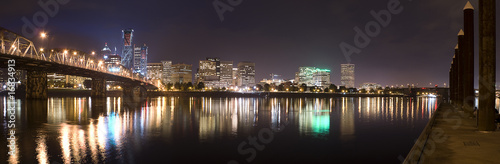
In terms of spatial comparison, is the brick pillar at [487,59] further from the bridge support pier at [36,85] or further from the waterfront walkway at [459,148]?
the bridge support pier at [36,85]

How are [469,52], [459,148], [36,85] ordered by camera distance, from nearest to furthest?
[459,148]
[469,52]
[36,85]

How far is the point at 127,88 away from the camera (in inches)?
6826

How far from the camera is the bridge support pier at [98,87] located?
11741cm

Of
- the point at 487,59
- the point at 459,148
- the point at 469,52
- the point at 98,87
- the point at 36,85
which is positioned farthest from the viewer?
the point at 98,87

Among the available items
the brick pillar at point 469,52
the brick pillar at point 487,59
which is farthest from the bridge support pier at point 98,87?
the brick pillar at point 487,59

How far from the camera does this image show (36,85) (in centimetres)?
8019

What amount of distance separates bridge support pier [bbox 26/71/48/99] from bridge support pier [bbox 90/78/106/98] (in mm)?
35315

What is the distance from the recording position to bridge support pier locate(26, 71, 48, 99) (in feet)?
261

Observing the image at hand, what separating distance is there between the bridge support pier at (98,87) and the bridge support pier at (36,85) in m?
35.3

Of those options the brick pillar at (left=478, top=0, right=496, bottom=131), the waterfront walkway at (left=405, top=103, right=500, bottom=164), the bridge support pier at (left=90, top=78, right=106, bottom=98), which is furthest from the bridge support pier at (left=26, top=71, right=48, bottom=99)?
the brick pillar at (left=478, top=0, right=496, bottom=131)

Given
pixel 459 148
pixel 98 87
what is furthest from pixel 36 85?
pixel 459 148

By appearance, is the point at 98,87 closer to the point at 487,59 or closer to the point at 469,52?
the point at 469,52

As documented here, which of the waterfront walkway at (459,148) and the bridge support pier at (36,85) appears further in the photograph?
the bridge support pier at (36,85)

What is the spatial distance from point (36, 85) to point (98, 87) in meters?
39.5
